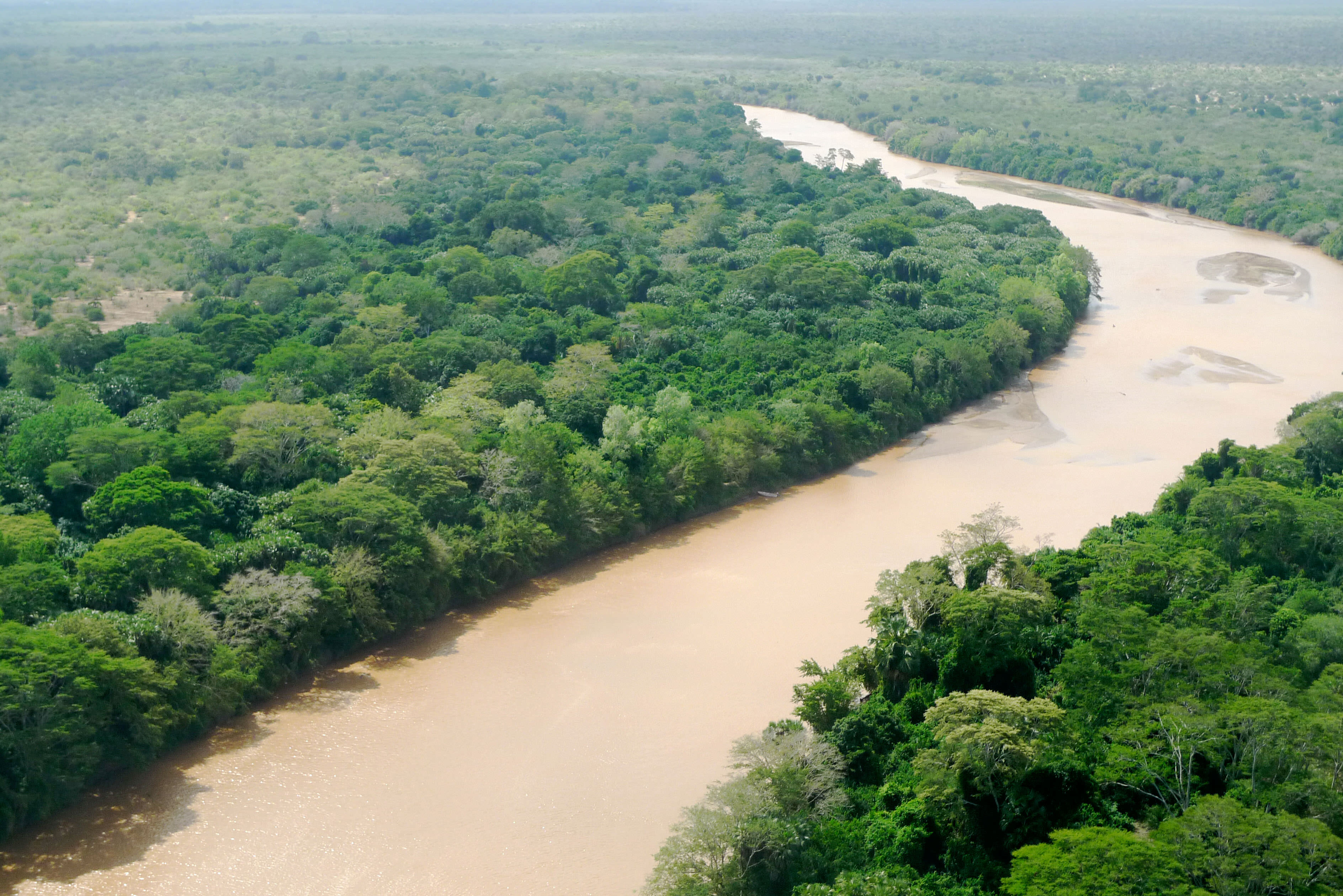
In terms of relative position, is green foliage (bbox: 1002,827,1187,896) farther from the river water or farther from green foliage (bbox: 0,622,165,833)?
green foliage (bbox: 0,622,165,833)

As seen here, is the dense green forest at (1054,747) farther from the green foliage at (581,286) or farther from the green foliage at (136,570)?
the green foliage at (581,286)

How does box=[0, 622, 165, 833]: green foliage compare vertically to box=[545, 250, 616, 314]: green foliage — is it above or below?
below

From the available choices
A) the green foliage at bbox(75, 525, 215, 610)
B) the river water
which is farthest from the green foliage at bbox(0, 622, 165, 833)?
the green foliage at bbox(75, 525, 215, 610)

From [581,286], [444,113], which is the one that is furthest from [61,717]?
[444,113]

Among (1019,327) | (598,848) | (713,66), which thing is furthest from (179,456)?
(713,66)

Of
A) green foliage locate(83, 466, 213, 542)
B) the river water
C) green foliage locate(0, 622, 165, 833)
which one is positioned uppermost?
green foliage locate(83, 466, 213, 542)

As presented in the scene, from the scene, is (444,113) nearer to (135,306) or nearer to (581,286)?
(135,306)
